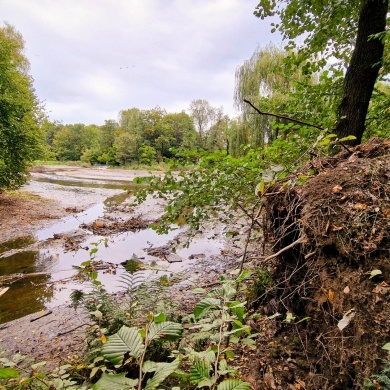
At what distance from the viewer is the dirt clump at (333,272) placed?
1223 millimetres

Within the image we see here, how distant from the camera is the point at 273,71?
393 centimetres

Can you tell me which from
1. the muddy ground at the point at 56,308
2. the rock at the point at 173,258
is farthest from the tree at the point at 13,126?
the rock at the point at 173,258

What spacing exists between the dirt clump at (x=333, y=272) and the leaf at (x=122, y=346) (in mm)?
884

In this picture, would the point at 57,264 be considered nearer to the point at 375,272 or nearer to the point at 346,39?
the point at 375,272

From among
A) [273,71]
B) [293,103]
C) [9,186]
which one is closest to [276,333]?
[293,103]

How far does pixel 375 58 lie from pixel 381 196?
102 inches

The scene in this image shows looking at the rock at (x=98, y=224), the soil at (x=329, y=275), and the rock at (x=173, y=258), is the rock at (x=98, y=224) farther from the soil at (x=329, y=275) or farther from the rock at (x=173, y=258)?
the soil at (x=329, y=275)

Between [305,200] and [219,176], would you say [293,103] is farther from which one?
[305,200]

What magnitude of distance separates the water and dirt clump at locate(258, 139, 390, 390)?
67.0 inches

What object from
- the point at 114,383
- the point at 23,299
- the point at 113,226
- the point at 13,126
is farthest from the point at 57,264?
the point at 13,126

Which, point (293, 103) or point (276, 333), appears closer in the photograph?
point (276, 333)

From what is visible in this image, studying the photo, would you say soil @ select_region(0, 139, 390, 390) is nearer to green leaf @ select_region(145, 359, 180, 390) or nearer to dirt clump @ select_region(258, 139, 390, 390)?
dirt clump @ select_region(258, 139, 390, 390)

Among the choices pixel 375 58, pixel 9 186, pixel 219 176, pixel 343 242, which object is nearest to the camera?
pixel 343 242

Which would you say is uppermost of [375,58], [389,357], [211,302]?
[375,58]
